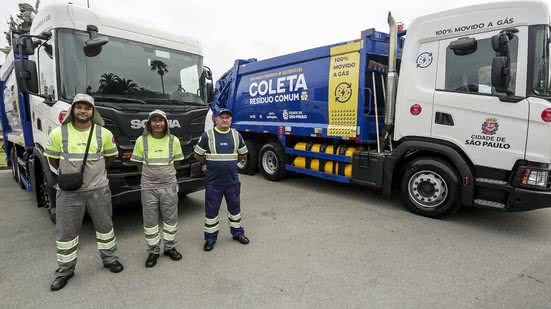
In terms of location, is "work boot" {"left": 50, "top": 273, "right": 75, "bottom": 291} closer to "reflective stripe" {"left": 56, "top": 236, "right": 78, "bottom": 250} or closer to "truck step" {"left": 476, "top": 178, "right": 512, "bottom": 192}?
"reflective stripe" {"left": 56, "top": 236, "right": 78, "bottom": 250}

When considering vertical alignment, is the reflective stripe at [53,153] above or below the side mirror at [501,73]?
below

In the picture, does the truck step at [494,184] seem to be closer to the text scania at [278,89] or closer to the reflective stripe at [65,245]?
the text scania at [278,89]

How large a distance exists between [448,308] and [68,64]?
166 inches

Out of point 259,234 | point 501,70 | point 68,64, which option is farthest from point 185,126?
point 501,70

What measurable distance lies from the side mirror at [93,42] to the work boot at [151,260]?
2303mm

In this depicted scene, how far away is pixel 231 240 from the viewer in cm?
359

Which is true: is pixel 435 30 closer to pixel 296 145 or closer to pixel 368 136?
pixel 368 136

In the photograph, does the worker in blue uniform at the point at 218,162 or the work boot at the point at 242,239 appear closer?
the worker in blue uniform at the point at 218,162

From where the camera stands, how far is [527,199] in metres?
3.52

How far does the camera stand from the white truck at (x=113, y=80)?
343 centimetres

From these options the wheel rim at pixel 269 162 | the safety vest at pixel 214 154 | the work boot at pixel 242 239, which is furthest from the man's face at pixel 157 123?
the wheel rim at pixel 269 162

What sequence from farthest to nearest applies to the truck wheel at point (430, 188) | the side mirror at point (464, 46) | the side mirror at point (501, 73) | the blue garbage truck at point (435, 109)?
the truck wheel at point (430, 188) → the side mirror at point (464, 46) → the blue garbage truck at point (435, 109) → the side mirror at point (501, 73)

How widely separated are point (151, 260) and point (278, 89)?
4255mm

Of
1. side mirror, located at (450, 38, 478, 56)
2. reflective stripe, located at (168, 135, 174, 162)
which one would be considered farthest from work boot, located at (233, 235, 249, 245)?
side mirror, located at (450, 38, 478, 56)
